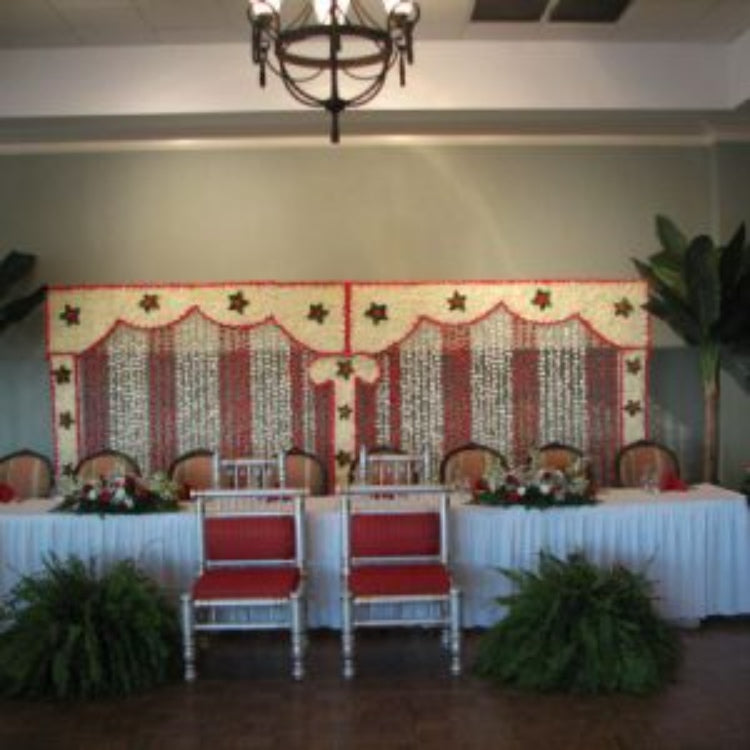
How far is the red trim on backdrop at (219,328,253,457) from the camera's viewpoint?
24.6ft

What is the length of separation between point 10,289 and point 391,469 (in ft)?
10.2

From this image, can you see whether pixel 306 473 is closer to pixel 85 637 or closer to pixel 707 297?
pixel 85 637

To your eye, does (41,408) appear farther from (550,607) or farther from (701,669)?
(701,669)

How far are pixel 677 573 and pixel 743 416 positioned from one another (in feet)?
7.95

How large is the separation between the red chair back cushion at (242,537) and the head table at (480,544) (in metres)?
0.39

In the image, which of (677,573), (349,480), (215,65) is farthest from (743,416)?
(215,65)

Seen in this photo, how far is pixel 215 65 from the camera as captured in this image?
6652mm

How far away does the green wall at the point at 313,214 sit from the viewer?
7555mm

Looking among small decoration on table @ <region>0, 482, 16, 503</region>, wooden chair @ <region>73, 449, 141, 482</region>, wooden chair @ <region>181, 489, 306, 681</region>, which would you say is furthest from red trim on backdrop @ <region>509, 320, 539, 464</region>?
small decoration on table @ <region>0, 482, 16, 503</region>

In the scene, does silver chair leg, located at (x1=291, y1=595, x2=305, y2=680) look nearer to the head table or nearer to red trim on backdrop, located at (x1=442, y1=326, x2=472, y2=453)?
the head table

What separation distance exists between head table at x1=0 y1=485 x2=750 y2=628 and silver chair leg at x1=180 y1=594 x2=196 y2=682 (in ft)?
1.93

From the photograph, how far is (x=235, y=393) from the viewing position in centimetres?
750

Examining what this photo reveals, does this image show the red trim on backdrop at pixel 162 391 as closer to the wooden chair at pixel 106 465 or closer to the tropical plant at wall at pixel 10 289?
the wooden chair at pixel 106 465

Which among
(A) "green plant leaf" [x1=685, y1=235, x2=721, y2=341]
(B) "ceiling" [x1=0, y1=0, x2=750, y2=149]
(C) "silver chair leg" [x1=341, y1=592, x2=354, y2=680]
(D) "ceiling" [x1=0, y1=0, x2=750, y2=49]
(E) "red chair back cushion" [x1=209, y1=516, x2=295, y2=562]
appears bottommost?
(C) "silver chair leg" [x1=341, y1=592, x2=354, y2=680]
